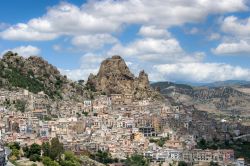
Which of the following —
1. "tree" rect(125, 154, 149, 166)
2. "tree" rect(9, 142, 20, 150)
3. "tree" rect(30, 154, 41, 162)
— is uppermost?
"tree" rect(9, 142, 20, 150)

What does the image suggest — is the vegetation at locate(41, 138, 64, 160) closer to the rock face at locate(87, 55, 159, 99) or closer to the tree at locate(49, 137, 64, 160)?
the tree at locate(49, 137, 64, 160)

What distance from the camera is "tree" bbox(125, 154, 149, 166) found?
94.6 m

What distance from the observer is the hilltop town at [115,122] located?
104 m

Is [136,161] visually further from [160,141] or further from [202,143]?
[202,143]

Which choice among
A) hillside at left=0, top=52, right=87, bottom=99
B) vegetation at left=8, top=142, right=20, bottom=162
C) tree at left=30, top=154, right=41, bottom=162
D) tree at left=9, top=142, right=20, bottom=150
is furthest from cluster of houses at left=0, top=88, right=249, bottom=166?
tree at left=30, top=154, right=41, bottom=162

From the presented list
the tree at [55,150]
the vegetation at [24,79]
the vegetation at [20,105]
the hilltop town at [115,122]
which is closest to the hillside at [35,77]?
the vegetation at [24,79]

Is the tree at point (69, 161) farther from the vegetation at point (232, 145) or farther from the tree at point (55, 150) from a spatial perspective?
the vegetation at point (232, 145)

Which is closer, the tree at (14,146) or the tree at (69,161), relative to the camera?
the tree at (69,161)

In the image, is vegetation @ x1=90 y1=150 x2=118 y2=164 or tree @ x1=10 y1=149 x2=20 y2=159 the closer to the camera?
tree @ x1=10 y1=149 x2=20 y2=159

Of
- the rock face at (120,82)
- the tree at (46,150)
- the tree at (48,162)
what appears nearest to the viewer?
the tree at (48,162)

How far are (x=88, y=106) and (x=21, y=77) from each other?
1678 centimetres

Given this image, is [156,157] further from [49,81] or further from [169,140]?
[49,81]

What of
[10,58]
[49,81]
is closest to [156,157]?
[49,81]

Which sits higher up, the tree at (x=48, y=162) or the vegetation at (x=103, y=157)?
the tree at (x=48, y=162)
